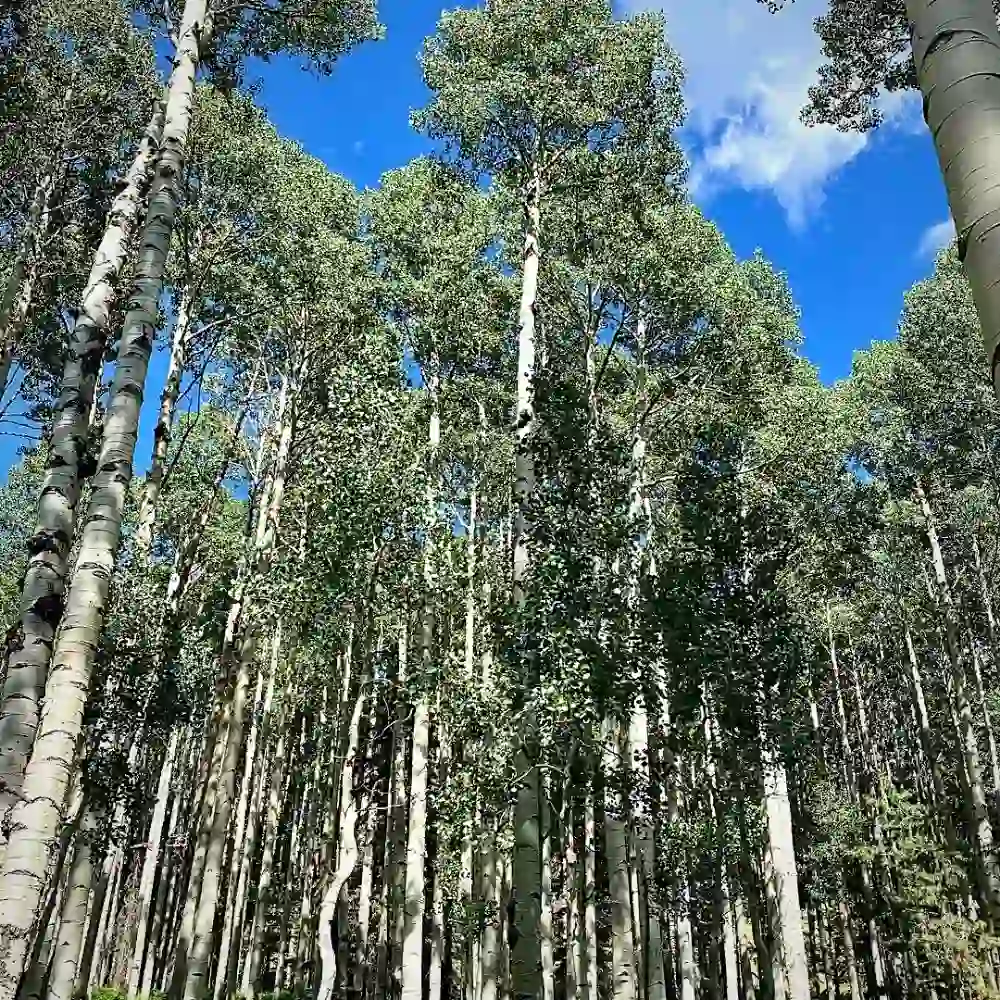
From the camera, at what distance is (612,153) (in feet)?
51.6

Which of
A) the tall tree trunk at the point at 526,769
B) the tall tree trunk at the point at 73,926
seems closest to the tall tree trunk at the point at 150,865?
the tall tree trunk at the point at 73,926

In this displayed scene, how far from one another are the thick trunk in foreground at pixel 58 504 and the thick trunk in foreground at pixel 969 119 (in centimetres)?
564

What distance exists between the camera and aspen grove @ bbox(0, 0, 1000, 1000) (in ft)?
29.5

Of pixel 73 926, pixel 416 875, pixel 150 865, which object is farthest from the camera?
pixel 150 865

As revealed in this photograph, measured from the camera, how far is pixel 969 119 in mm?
1682

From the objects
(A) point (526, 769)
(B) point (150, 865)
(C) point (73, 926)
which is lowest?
(C) point (73, 926)

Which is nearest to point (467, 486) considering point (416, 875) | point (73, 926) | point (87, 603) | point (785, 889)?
point (416, 875)

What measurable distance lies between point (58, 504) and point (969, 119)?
6031 mm

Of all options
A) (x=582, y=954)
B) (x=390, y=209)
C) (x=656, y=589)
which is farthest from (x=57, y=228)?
(x=582, y=954)

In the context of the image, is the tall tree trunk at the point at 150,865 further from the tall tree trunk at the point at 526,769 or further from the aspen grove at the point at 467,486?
the tall tree trunk at the point at 526,769

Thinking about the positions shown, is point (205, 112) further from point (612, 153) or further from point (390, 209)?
point (612, 153)

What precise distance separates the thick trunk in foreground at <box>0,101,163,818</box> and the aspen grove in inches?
1.3

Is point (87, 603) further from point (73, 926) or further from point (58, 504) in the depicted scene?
point (73, 926)

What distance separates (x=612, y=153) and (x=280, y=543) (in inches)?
428
